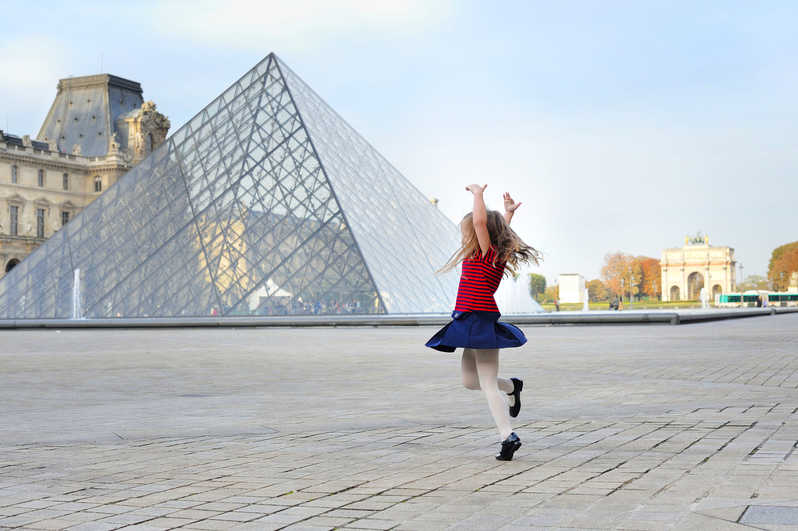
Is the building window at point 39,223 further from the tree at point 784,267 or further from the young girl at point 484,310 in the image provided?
the tree at point 784,267

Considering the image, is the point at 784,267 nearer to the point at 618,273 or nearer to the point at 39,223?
the point at 618,273

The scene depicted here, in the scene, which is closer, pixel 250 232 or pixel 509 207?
pixel 509 207

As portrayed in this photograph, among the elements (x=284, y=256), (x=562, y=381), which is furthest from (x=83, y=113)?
(x=562, y=381)

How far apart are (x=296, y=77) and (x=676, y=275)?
96.2 meters

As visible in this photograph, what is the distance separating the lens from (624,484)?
3.60 meters

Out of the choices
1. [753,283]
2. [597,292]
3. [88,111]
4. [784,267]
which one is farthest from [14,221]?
[753,283]

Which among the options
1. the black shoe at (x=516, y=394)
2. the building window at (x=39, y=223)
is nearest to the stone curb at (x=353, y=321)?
the black shoe at (x=516, y=394)

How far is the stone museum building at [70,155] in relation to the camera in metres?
67.5

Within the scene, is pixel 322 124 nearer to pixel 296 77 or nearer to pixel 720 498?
pixel 296 77

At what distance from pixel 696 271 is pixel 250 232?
100326 millimetres

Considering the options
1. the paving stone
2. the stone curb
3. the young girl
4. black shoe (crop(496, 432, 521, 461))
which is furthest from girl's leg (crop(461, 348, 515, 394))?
the stone curb

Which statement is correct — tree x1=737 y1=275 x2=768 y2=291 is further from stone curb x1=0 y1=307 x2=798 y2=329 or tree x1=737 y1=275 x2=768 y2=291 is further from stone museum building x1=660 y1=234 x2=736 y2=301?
stone curb x1=0 y1=307 x2=798 y2=329

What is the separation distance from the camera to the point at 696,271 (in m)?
119

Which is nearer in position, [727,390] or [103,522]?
[103,522]
